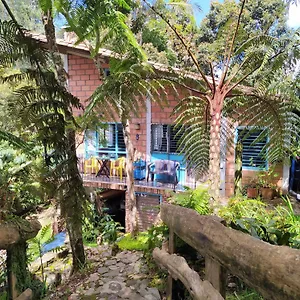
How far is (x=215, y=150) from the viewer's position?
337cm

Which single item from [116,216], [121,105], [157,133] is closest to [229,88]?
[121,105]

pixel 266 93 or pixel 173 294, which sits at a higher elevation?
pixel 266 93

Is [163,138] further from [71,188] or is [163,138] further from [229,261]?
[229,261]

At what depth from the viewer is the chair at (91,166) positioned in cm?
894

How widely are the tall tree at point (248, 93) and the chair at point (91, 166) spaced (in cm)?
521

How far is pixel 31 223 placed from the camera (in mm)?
2248

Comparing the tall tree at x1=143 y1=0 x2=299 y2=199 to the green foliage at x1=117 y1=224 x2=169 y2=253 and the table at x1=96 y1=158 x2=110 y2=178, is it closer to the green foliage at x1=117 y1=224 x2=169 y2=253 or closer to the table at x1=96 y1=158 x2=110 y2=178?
the green foliage at x1=117 y1=224 x2=169 y2=253

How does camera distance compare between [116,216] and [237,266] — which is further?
[116,216]

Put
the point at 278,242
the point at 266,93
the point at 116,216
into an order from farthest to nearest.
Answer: the point at 116,216 < the point at 266,93 < the point at 278,242

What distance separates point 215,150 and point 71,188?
196cm

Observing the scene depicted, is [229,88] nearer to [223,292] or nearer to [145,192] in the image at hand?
[223,292]

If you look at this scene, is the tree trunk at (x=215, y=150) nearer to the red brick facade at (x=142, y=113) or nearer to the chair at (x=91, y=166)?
the red brick facade at (x=142, y=113)

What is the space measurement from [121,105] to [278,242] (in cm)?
217

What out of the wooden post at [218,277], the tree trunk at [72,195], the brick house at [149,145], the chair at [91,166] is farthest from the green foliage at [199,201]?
the chair at [91,166]
